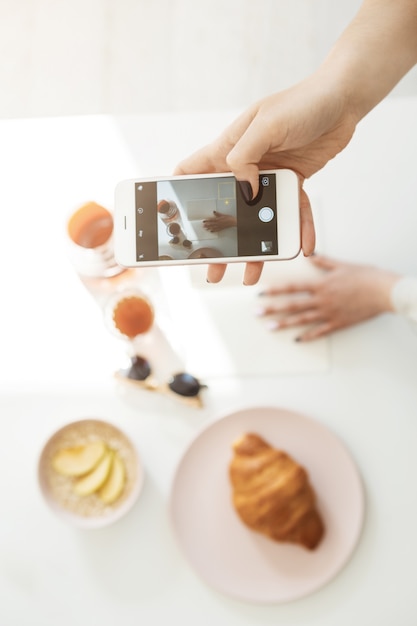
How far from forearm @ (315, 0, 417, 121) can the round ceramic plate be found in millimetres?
472

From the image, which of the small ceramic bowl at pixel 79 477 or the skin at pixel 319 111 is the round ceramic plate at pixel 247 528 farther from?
the skin at pixel 319 111

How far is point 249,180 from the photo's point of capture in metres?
0.75

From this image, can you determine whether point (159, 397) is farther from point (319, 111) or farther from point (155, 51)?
point (155, 51)

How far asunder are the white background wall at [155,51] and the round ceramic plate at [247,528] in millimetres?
834

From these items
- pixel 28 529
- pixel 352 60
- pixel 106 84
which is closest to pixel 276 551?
pixel 28 529

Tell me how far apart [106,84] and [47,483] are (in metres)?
0.97

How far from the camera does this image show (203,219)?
30.7 inches

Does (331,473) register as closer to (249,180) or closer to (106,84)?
(249,180)

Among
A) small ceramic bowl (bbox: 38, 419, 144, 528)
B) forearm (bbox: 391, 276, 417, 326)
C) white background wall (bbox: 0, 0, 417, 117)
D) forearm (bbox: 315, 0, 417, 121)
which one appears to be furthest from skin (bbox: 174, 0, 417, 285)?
white background wall (bbox: 0, 0, 417, 117)

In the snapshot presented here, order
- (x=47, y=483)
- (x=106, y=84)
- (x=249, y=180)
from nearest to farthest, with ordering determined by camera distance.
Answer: (x=249, y=180) → (x=47, y=483) → (x=106, y=84)

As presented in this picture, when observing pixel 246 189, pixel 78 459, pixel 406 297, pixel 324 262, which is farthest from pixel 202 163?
pixel 78 459

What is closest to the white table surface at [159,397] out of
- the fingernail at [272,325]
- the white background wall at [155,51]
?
the fingernail at [272,325]

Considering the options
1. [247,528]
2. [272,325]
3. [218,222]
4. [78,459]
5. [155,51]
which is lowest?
[247,528]

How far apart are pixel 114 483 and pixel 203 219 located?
0.42 meters
